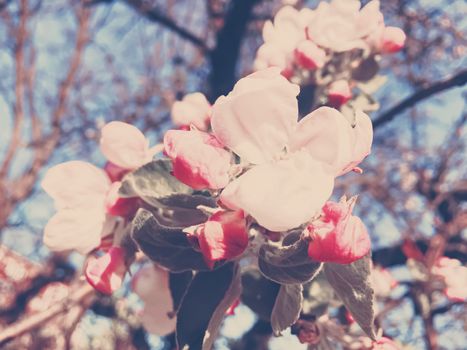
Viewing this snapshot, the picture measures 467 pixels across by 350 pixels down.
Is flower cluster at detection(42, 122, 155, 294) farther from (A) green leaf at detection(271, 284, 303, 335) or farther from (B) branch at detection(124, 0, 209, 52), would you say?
(B) branch at detection(124, 0, 209, 52)

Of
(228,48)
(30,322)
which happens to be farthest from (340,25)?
(228,48)

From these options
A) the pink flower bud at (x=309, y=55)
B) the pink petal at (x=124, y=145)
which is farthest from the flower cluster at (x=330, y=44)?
the pink petal at (x=124, y=145)

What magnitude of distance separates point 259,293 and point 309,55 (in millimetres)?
517

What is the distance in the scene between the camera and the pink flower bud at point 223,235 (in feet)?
2.20

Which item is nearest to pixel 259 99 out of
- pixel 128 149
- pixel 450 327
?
pixel 128 149

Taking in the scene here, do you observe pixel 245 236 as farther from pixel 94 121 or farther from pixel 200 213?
pixel 94 121

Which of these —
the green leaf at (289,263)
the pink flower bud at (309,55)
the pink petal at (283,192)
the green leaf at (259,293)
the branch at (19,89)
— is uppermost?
the pink petal at (283,192)

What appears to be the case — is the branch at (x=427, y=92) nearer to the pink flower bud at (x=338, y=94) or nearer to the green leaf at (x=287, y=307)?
the pink flower bud at (x=338, y=94)

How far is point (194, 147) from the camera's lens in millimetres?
694

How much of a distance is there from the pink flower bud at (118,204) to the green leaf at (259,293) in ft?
0.90

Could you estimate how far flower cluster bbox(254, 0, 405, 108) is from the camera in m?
1.19

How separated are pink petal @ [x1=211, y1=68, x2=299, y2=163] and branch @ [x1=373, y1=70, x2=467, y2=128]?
0.94m

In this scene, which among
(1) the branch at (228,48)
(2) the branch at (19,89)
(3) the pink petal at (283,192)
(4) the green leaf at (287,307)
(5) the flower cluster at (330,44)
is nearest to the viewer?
(3) the pink petal at (283,192)

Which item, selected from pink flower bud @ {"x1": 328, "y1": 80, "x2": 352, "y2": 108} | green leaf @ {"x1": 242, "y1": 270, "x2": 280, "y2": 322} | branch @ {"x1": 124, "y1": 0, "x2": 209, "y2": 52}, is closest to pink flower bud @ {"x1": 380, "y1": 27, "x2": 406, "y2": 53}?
pink flower bud @ {"x1": 328, "y1": 80, "x2": 352, "y2": 108}
